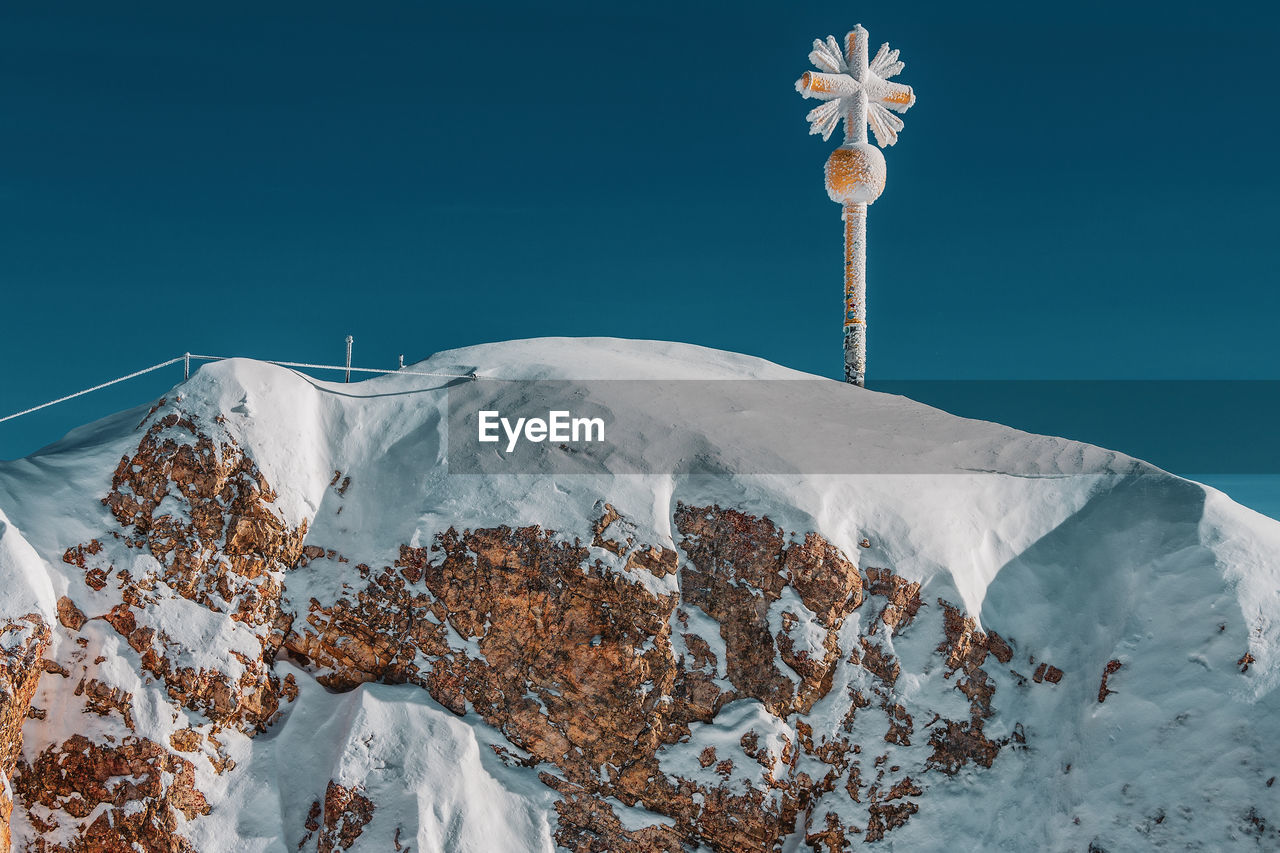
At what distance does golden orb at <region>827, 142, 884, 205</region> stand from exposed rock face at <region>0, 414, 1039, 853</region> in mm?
7739

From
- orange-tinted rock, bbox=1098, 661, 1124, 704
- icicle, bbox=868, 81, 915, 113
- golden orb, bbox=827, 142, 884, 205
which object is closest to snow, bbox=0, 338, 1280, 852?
orange-tinted rock, bbox=1098, 661, 1124, 704

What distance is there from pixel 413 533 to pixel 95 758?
14.4 ft

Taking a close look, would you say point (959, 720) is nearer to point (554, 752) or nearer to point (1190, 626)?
point (1190, 626)

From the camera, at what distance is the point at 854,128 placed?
60.9 ft

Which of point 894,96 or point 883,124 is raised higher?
point 894,96

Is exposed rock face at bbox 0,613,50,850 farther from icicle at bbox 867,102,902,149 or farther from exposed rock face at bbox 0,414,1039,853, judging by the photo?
icicle at bbox 867,102,902,149

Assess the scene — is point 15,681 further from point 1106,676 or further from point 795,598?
point 1106,676

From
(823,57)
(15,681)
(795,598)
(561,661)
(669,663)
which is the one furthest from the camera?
(823,57)

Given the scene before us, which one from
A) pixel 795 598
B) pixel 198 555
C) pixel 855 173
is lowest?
pixel 795 598

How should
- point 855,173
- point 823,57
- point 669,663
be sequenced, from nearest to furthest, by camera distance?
1. point 669,663
2. point 855,173
3. point 823,57

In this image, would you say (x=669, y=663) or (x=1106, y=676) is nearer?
(x=669, y=663)

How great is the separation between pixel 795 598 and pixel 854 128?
9750 millimetres

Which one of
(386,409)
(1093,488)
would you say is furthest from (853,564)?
(386,409)

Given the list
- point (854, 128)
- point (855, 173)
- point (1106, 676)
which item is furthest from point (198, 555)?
point (854, 128)
